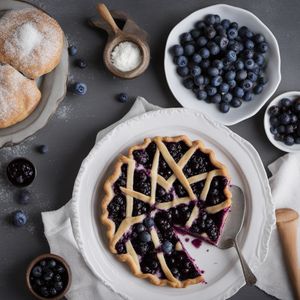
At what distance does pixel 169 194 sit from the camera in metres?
2.44

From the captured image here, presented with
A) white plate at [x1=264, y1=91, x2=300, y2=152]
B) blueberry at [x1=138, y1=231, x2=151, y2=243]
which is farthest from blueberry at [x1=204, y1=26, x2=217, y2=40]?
Result: blueberry at [x1=138, y1=231, x2=151, y2=243]

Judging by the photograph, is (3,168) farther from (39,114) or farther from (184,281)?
(184,281)

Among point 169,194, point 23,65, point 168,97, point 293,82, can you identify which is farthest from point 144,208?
point 293,82

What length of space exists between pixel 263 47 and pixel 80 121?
0.93 metres

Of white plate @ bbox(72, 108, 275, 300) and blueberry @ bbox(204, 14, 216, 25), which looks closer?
white plate @ bbox(72, 108, 275, 300)

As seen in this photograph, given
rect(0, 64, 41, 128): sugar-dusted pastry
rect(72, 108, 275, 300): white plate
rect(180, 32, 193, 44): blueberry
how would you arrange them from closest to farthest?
1. rect(0, 64, 41, 128): sugar-dusted pastry
2. rect(72, 108, 275, 300): white plate
3. rect(180, 32, 193, 44): blueberry

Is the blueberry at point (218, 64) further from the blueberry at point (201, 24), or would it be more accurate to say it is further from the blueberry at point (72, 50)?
the blueberry at point (72, 50)

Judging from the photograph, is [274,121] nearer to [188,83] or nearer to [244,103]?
[244,103]

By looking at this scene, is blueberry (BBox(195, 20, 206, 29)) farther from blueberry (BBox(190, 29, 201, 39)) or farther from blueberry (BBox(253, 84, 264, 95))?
blueberry (BBox(253, 84, 264, 95))

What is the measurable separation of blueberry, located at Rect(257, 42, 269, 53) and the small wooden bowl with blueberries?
4.40 ft

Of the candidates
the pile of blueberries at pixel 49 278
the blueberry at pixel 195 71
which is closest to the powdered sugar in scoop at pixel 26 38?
the blueberry at pixel 195 71

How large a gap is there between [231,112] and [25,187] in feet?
3.39

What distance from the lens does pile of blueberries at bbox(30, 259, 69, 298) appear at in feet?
8.02

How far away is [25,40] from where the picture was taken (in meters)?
2.37
